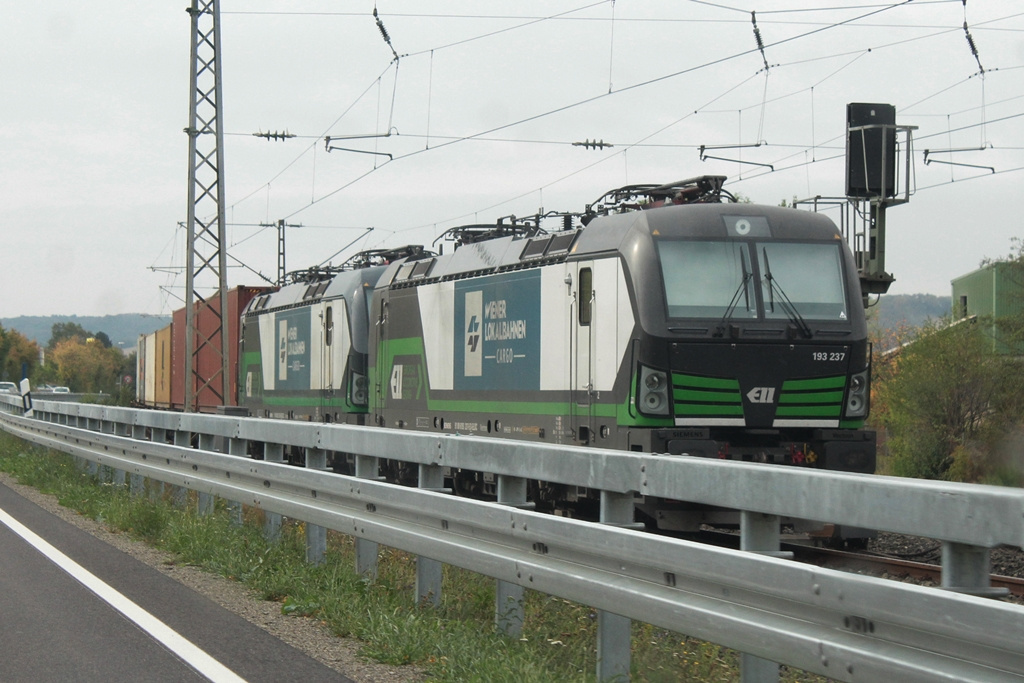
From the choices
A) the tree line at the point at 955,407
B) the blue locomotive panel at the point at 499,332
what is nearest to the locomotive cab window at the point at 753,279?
the blue locomotive panel at the point at 499,332

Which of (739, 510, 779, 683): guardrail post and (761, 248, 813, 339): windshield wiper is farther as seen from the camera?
(761, 248, 813, 339): windshield wiper

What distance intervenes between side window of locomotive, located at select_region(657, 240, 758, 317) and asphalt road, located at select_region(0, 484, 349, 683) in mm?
5827

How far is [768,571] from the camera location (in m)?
4.46

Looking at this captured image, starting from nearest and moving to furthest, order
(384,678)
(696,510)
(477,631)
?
(384,678), (477,631), (696,510)

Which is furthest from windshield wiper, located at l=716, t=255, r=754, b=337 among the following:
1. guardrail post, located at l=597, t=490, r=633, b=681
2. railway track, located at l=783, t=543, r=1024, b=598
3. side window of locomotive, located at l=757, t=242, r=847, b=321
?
guardrail post, located at l=597, t=490, r=633, b=681

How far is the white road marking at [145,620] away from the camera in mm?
6348

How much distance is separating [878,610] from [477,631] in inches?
128

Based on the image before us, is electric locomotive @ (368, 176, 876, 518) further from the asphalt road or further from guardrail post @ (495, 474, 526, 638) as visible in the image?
guardrail post @ (495, 474, 526, 638)

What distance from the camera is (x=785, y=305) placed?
13305 millimetres

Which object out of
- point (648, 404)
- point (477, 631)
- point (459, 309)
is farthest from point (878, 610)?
point (459, 309)

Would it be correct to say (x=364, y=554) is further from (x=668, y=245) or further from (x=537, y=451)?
(x=668, y=245)

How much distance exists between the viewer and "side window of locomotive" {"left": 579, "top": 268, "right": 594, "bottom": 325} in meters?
13.6

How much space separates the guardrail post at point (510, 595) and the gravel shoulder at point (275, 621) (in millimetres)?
551

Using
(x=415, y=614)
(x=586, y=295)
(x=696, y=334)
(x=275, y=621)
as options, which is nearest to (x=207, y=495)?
(x=275, y=621)
